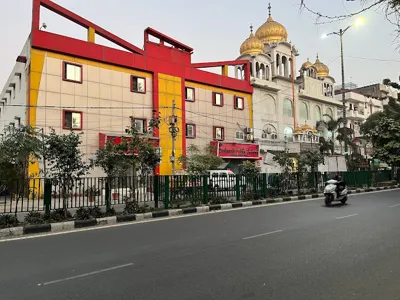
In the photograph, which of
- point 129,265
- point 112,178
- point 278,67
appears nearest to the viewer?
point 129,265

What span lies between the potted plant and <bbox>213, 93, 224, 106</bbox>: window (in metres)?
19.7

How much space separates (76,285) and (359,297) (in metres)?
3.35

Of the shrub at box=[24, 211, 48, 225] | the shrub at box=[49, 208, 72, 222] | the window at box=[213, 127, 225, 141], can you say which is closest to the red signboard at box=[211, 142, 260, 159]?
the window at box=[213, 127, 225, 141]

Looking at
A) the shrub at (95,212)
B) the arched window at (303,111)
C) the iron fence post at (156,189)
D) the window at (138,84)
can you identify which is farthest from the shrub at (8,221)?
the arched window at (303,111)

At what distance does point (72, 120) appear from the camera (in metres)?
21.2

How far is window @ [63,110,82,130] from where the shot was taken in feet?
68.5

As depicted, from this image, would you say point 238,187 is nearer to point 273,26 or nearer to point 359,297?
point 359,297

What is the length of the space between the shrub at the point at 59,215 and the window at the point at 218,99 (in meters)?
20.8

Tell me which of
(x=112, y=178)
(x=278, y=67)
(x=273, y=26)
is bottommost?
(x=112, y=178)

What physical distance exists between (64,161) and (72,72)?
13.4 m

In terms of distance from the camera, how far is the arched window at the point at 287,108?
35.6 meters

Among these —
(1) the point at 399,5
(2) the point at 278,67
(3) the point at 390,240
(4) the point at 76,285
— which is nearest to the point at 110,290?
(4) the point at 76,285

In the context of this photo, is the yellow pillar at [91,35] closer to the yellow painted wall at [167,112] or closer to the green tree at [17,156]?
the yellow painted wall at [167,112]

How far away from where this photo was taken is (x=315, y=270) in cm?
457
